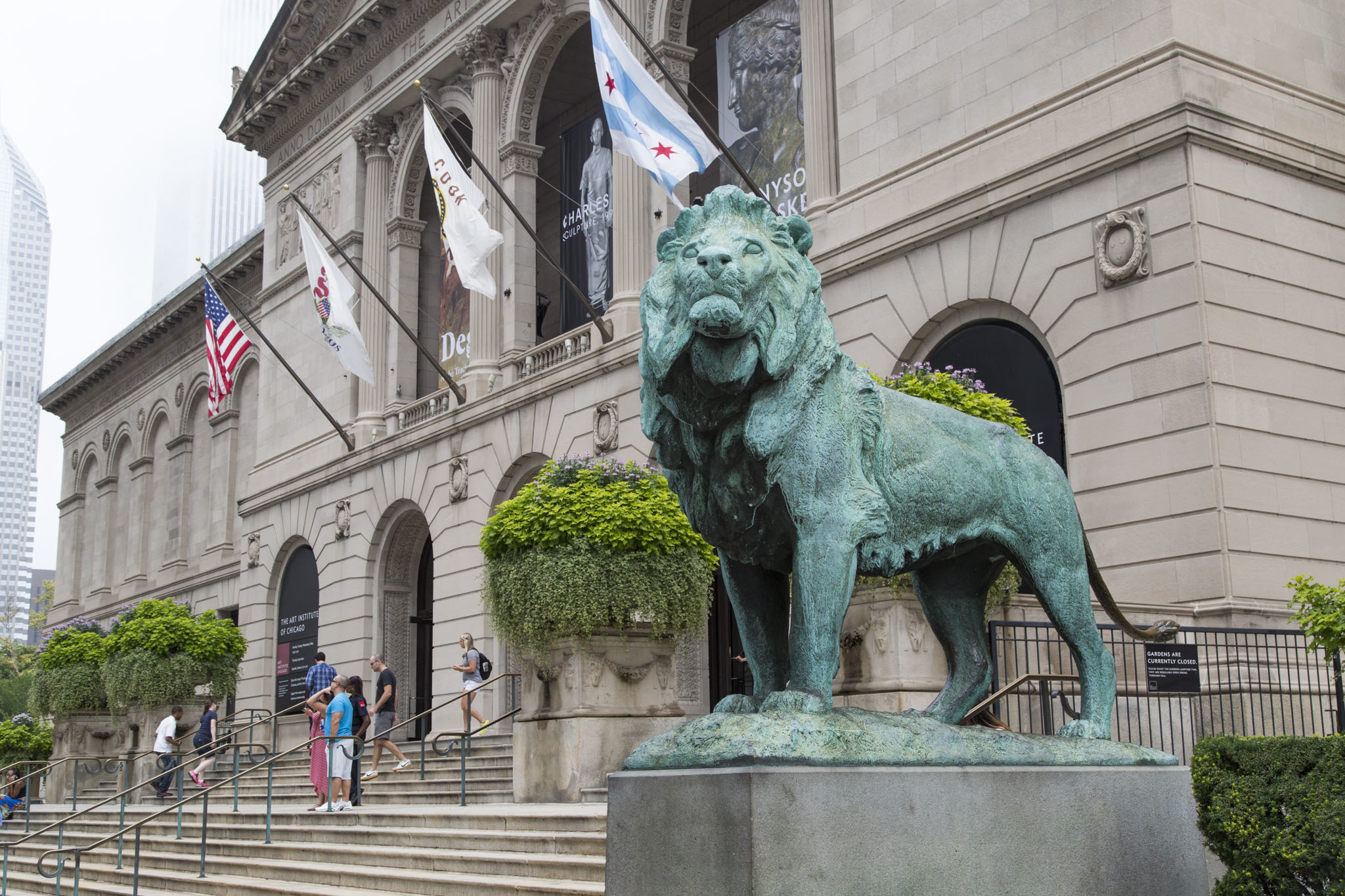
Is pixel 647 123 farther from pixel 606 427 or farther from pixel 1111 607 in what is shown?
pixel 1111 607

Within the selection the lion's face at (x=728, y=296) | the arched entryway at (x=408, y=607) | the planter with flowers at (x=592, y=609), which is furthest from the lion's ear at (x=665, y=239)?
the arched entryway at (x=408, y=607)

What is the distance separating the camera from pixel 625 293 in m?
27.0

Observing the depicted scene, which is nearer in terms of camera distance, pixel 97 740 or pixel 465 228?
pixel 465 228

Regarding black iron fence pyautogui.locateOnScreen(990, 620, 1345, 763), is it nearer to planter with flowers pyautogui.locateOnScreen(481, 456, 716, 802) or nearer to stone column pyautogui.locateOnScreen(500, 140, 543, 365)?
planter with flowers pyautogui.locateOnScreen(481, 456, 716, 802)

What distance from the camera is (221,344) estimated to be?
3155cm

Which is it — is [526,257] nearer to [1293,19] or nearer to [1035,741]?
[1293,19]

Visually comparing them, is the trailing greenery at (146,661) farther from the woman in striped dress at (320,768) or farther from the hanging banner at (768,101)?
the hanging banner at (768,101)

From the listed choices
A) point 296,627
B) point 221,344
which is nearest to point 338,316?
point 221,344

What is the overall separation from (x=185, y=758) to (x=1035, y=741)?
25.0 metres

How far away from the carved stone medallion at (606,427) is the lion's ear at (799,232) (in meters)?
20.8

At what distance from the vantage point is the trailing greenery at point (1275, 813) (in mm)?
6645

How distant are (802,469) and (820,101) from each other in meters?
19.2

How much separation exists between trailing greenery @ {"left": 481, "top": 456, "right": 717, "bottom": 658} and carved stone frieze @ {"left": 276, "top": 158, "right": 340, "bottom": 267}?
2317cm

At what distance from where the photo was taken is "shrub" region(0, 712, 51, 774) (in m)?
37.9
